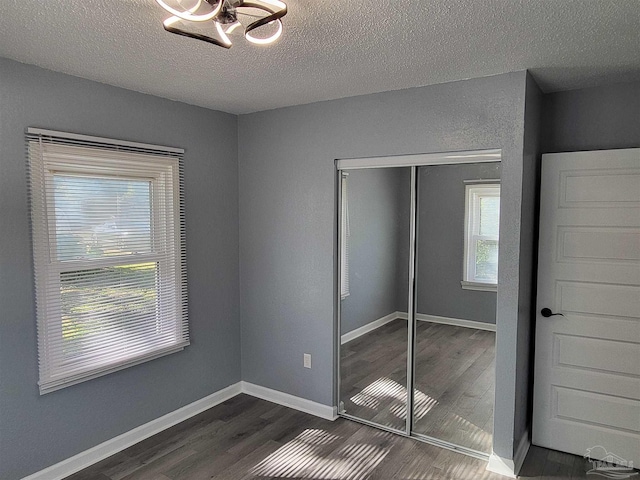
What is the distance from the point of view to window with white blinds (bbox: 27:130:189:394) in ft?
8.41

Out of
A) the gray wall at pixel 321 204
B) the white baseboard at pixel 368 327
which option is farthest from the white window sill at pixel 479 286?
the white baseboard at pixel 368 327

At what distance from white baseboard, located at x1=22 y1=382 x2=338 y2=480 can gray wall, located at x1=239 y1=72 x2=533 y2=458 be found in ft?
0.23

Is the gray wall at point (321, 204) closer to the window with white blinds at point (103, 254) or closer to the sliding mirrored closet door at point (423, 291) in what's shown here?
the sliding mirrored closet door at point (423, 291)

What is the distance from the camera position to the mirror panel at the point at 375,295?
312 cm

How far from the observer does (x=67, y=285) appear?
2.67 metres

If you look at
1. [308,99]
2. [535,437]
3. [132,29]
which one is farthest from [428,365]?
[132,29]

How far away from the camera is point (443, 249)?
9.89ft

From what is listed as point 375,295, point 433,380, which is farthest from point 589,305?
point 375,295

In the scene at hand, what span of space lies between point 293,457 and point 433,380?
1090 millimetres

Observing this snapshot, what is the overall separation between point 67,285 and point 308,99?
2.05 metres

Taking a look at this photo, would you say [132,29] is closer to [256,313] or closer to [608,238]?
[256,313]

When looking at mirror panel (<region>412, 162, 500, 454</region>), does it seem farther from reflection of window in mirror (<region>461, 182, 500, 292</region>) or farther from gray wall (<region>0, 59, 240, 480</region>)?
gray wall (<region>0, 59, 240, 480</region>)

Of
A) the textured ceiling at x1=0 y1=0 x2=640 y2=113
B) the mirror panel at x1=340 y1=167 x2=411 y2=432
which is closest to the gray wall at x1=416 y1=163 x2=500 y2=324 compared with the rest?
the mirror panel at x1=340 y1=167 x2=411 y2=432

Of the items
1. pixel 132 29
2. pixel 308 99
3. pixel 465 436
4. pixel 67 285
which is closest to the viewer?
pixel 132 29
